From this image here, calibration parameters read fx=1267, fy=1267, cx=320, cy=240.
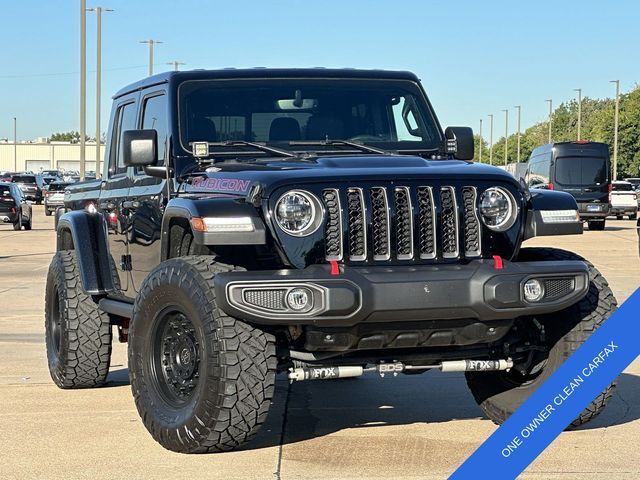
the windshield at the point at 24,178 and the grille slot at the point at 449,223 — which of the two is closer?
the grille slot at the point at 449,223

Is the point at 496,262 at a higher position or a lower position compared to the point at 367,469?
higher

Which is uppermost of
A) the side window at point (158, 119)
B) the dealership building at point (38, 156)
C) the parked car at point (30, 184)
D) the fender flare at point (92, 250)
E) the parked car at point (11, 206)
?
the side window at point (158, 119)

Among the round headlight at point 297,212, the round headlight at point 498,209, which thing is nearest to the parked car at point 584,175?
the round headlight at point 498,209

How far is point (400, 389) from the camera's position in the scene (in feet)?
27.7

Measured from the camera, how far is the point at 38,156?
543 ft

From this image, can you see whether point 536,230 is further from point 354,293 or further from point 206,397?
point 206,397

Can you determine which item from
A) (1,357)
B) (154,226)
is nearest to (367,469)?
(154,226)

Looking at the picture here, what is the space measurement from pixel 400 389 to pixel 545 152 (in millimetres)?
37687

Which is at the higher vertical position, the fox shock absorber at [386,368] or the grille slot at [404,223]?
the grille slot at [404,223]

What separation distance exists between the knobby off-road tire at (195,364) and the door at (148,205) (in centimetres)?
86

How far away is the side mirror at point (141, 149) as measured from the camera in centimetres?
703


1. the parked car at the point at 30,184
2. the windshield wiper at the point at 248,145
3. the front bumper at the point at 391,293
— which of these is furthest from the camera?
the parked car at the point at 30,184

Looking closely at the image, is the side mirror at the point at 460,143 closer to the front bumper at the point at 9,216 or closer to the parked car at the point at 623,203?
the front bumper at the point at 9,216

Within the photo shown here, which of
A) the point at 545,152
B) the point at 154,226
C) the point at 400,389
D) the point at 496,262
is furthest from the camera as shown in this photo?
the point at 545,152
